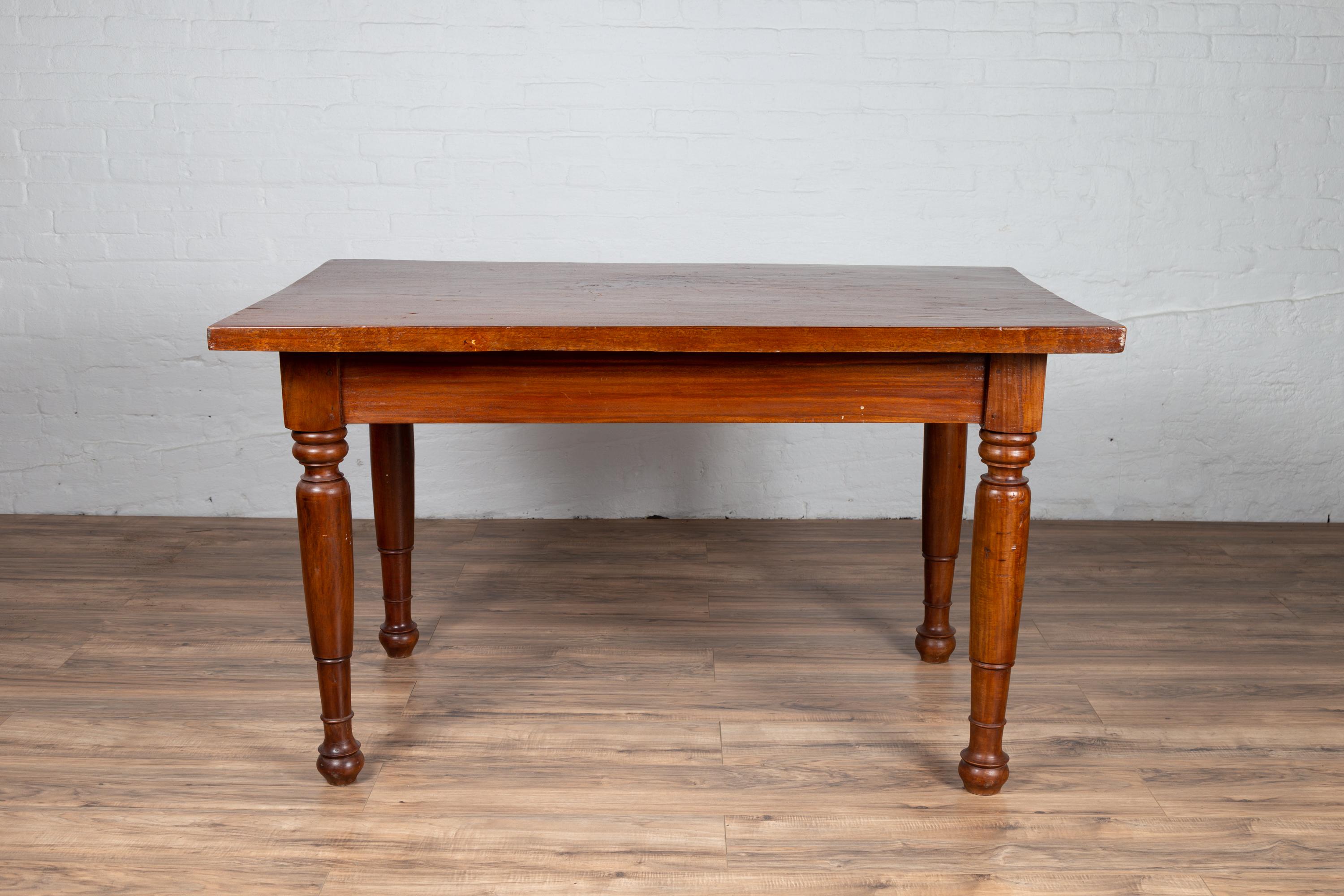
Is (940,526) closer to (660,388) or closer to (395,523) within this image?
(660,388)

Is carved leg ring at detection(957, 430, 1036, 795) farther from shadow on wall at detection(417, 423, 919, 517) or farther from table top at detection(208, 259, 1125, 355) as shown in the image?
shadow on wall at detection(417, 423, 919, 517)

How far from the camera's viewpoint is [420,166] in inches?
127

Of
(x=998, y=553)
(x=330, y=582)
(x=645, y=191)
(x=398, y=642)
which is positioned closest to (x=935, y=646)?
(x=998, y=553)

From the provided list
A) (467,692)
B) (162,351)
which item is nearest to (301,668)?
(467,692)

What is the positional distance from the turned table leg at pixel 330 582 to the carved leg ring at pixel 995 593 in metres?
0.98

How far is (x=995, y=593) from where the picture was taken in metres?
1.86

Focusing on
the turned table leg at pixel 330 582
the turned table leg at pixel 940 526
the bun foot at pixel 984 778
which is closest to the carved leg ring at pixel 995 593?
the bun foot at pixel 984 778

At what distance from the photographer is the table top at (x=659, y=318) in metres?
1.69

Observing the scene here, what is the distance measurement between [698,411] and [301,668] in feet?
3.64

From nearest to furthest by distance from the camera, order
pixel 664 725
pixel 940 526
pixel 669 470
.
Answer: pixel 664 725 < pixel 940 526 < pixel 669 470

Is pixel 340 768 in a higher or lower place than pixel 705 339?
lower

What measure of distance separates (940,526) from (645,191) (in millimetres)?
1377

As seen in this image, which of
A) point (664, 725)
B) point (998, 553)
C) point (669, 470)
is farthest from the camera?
point (669, 470)

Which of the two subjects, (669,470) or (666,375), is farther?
(669,470)
